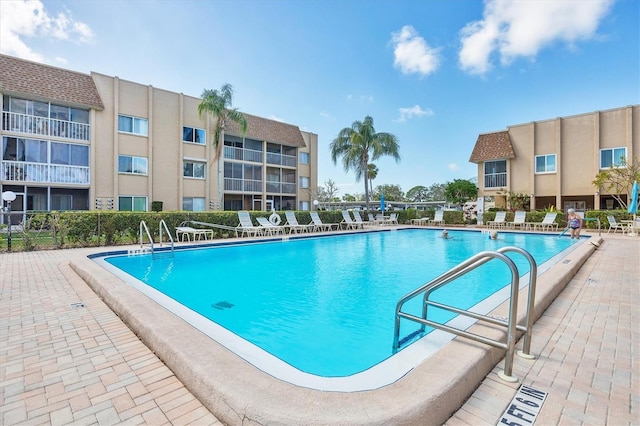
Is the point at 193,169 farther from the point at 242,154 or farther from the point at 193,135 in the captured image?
the point at 242,154

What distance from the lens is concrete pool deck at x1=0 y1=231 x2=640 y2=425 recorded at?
6.66 feet

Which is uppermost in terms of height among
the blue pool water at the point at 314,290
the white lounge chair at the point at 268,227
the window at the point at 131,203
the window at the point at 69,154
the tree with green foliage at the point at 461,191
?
the window at the point at 69,154

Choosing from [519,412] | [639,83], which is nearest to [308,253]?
[519,412]

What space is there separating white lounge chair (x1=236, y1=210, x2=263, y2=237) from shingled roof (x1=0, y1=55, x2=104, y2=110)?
36.9ft

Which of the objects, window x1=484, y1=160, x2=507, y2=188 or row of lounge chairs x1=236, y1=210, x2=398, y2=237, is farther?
window x1=484, y1=160, x2=507, y2=188

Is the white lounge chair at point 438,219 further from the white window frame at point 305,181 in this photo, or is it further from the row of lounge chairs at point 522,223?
the white window frame at point 305,181

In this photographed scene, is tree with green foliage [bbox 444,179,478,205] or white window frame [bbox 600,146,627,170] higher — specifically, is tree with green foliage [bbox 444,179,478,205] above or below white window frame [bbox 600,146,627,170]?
below

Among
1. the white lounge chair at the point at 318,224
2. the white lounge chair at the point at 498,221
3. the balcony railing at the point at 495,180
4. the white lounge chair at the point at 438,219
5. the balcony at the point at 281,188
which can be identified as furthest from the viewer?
the balcony at the point at 281,188

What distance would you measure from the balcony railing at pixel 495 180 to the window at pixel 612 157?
18.7 feet

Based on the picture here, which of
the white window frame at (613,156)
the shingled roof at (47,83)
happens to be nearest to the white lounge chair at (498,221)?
the white window frame at (613,156)

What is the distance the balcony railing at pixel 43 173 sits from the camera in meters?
16.1

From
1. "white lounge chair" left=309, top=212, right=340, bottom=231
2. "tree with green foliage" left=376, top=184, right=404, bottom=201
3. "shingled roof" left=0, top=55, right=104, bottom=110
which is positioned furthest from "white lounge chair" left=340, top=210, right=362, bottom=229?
"tree with green foliage" left=376, top=184, right=404, bottom=201

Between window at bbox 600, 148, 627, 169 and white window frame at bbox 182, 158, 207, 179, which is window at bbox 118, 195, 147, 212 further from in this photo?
window at bbox 600, 148, 627, 169

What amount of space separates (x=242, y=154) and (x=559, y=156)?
2325 cm
